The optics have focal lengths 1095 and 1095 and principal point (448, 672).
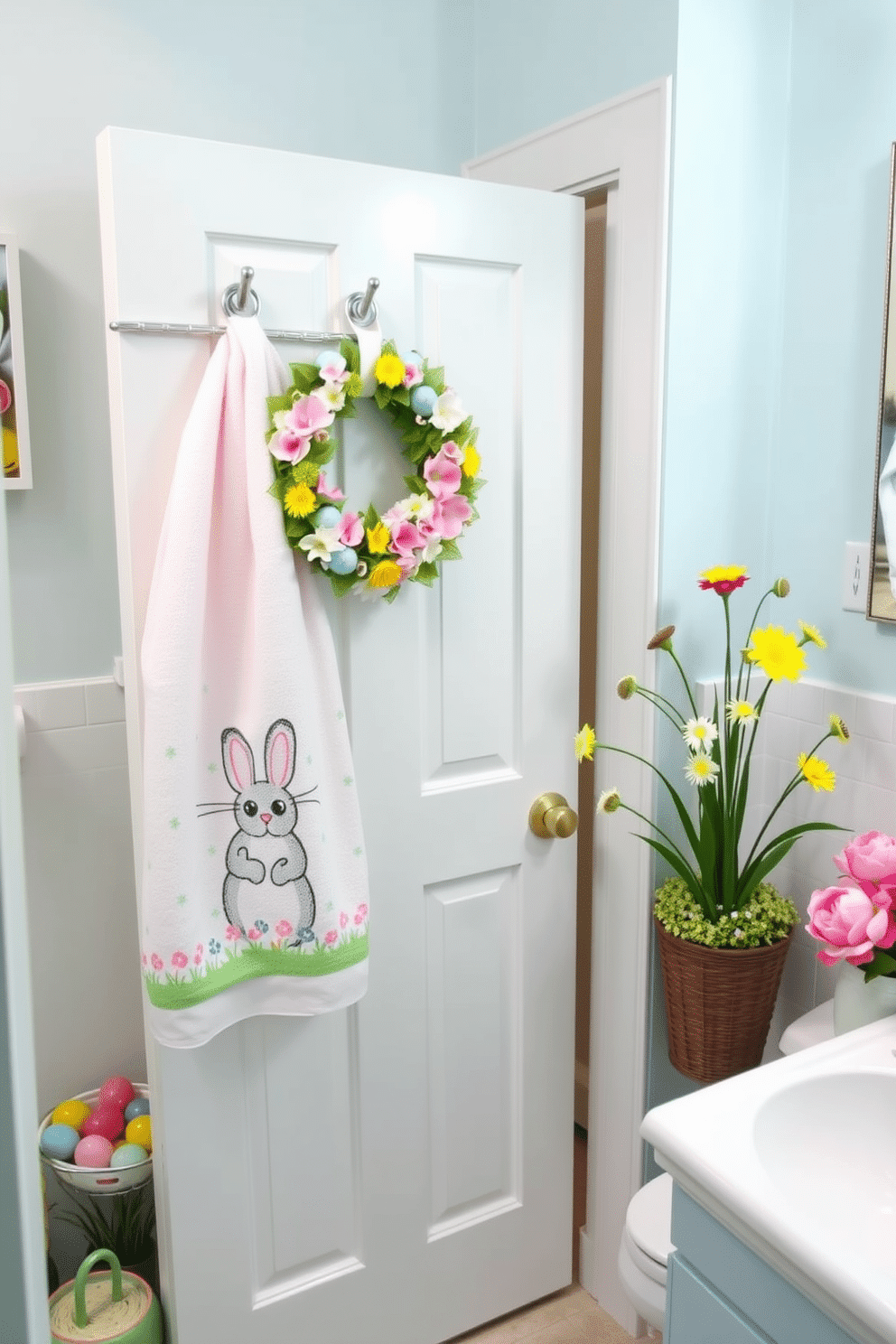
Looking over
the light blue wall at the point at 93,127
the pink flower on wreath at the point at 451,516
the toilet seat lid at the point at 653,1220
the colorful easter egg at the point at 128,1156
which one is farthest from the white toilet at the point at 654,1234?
the light blue wall at the point at 93,127

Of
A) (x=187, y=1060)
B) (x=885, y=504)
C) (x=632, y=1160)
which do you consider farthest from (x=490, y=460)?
(x=632, y=1160)

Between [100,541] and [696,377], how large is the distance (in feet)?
3.24

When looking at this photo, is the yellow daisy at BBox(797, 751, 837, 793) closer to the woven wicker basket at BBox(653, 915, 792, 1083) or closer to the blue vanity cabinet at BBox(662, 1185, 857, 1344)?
the woven wicker basket at BBox(653, 915, 792, 1083)

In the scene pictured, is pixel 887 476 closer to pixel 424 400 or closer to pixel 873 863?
A: pixel 873 863

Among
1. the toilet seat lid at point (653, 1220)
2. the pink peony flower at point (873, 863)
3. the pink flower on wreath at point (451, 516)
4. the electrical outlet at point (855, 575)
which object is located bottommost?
the toilet seat lid at point (653, 1220)

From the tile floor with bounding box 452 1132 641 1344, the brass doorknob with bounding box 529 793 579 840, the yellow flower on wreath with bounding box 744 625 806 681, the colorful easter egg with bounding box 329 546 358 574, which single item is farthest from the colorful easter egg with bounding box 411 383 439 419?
the tile floor with bounding box 452 1132 641 1344

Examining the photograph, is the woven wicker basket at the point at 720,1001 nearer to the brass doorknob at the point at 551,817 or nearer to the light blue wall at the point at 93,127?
the brass doorknob at the point at 551,817

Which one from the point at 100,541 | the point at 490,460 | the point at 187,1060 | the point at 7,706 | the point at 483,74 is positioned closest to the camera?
the point at 7,706

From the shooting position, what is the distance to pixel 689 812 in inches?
70.9

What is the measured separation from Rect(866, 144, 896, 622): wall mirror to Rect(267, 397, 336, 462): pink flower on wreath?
0.79 metres

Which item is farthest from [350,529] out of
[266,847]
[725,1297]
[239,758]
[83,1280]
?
[83,1280]

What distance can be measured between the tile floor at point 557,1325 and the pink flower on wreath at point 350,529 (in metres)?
1.38

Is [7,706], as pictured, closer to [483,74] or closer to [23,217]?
[23,217]

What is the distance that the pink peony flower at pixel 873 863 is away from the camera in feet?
4.60
